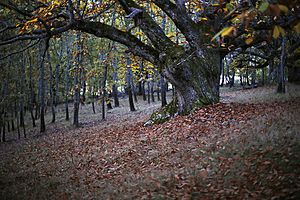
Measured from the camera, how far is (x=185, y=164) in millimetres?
6426

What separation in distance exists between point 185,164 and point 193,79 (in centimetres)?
547

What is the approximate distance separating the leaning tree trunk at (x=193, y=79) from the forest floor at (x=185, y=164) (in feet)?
2.23

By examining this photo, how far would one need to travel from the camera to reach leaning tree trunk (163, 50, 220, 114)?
36.6 feet

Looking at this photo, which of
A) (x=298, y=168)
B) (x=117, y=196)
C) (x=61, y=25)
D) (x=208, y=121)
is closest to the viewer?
(x=298, y=168)

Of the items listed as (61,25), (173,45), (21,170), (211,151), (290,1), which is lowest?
(21,170)

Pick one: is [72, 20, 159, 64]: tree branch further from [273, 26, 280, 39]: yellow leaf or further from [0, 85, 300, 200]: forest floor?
[273, 26, 280, 39]: yellow leaf

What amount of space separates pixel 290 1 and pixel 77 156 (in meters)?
9.28

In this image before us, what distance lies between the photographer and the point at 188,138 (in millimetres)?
8492

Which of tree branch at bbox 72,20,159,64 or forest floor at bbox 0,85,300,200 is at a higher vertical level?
tree branch at bbox 72,20,159,64

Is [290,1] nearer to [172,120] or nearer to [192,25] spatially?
[172,120]

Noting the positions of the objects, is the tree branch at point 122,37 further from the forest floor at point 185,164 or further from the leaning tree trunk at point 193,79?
the forest floor at point 185,164

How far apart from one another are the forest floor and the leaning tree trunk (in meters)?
0.68

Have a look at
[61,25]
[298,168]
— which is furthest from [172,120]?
[298,168]

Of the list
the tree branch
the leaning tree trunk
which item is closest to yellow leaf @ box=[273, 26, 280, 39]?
the leaning tree trunk
